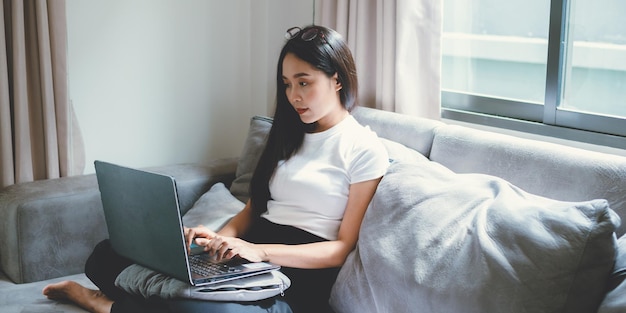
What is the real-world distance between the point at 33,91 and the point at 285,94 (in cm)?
100

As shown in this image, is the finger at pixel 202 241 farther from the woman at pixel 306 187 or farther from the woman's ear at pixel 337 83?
the woman's ear at pixel 337 83

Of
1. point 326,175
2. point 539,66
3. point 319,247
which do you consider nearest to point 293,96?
point 326,175

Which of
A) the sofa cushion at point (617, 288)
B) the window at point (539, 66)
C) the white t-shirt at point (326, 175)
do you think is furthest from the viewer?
the window at point (539, 66)

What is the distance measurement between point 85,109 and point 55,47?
33cm

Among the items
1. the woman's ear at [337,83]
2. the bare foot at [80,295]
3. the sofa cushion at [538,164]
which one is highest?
the woman's ear at [337,83]

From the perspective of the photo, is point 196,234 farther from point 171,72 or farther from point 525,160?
point 171,72

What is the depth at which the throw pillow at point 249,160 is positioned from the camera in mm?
2495

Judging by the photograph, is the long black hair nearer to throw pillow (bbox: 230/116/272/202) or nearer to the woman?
the woman

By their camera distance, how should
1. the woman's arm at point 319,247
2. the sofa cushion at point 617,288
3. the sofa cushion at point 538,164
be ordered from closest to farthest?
the sofa cushion at point 617,288, the sofa cushion at point 538,164, the woman's arm at point 319,247

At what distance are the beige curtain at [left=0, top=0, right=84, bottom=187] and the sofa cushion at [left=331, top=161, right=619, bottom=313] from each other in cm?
126

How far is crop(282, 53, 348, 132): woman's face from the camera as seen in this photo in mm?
1994

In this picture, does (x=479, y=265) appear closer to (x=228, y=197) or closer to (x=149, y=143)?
(x=228, y=197)

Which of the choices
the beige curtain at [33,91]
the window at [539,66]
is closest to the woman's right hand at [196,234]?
the beige curtain at [33,91]

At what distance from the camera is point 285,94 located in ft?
6.96
